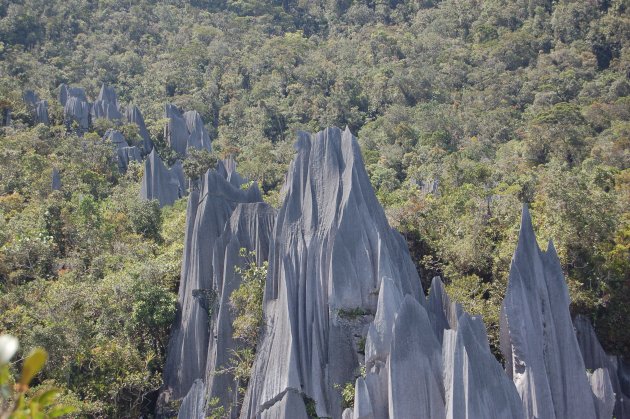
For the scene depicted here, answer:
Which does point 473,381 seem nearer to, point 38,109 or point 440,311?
point 440,311

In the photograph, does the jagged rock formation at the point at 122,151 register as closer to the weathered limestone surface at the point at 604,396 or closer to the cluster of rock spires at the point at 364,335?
the cluster of rock spires at the point at 364,335

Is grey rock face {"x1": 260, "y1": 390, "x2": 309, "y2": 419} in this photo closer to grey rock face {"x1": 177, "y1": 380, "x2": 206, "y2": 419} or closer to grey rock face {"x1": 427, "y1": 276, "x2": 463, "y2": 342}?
grey rock face {"x1": 177, "y1": 380, "x2": 206, "y2": 419}

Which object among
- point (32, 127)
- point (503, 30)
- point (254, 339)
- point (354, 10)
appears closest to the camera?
Answer: point (254, 339)

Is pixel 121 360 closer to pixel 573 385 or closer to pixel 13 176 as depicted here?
pixel 573 385

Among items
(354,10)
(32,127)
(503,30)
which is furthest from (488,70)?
(32,127)

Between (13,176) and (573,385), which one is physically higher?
(13,176)

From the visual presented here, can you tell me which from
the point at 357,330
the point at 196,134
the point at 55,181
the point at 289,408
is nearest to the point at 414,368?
the point at 357,330
